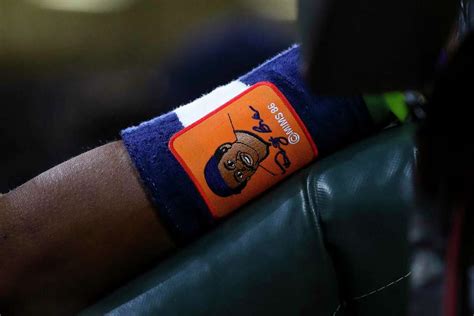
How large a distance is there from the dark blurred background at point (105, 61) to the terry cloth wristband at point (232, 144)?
0.47 metres

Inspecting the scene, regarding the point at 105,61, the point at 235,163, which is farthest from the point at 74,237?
the point at 105,61

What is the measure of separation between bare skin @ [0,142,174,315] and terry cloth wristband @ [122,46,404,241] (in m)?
0.03

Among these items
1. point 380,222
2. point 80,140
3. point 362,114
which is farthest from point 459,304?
point 80,140

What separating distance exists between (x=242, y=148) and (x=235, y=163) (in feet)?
0.07

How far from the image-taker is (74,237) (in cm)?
78

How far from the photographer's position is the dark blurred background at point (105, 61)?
1.26 meters

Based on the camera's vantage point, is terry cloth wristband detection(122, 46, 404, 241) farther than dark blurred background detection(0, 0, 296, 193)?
No

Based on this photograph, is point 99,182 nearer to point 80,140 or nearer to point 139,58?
point 80,140

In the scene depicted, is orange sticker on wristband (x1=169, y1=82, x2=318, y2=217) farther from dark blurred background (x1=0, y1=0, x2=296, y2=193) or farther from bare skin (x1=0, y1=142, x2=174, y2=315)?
dark blurred background (x1=0, y1=0, x2=296, y2=193)

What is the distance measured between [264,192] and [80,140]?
586 mm

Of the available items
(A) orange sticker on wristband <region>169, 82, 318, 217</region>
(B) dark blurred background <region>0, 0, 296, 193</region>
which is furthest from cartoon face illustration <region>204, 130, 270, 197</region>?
(B) dark blurred background <region>0, 0, 296, 193</region>

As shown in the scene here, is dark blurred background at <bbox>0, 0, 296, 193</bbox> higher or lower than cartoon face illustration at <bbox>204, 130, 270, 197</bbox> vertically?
higher

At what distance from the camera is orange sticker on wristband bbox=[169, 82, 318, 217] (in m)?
0.78

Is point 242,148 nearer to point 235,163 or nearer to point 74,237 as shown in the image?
point 235,163
